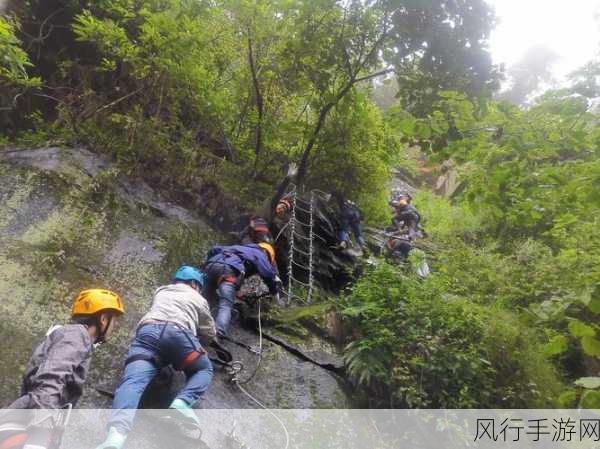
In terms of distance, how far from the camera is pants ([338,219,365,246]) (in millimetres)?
10250

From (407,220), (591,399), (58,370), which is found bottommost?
(58,370)

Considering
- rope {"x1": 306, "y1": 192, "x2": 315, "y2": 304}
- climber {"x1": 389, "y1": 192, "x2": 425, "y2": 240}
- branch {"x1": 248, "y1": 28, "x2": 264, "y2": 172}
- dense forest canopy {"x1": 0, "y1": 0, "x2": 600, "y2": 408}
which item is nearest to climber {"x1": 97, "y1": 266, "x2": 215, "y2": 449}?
dense forest canopy {"x1": 0, "y1": 0, "x2": 600, "y2": 408}

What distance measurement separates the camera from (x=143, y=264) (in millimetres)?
6715

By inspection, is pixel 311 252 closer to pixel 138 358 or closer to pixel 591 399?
pixel 138 358

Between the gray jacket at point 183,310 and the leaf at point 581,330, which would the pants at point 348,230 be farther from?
the leaf at point 581,330

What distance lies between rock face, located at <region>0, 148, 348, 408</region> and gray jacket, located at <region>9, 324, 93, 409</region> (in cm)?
135

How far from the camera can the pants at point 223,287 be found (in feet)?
19.4

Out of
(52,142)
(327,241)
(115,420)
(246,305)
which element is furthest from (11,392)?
(327,241)

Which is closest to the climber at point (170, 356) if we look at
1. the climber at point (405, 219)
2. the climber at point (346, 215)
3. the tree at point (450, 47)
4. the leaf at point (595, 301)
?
the leaf at point (595, 301)

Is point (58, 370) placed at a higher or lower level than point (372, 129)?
lower

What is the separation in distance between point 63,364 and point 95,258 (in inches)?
133

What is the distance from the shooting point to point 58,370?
125 inches

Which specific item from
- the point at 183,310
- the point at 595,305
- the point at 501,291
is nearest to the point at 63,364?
the point at 183,310

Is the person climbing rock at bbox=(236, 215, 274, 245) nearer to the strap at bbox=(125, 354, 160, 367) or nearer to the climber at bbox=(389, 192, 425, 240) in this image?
the strap at bbox=(125, 354, 160, 367)
